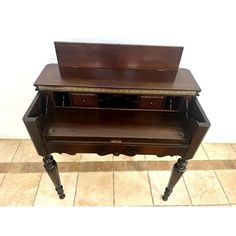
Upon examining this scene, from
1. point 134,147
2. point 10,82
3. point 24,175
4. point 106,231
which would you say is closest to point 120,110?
point 134,147

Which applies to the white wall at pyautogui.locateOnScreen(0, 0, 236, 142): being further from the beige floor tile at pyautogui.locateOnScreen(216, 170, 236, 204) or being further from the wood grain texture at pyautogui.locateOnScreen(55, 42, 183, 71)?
the beige floor tile at pyautogui.locateOnScreen(216, 170, 236, 204)

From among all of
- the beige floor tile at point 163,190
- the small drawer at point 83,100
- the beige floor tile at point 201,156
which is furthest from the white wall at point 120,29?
the beige floor tile at point 163,190

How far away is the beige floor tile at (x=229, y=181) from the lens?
1603 mm

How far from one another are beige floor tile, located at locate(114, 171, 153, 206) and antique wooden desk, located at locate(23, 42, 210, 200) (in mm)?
429

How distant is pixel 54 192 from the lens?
1.57 metres

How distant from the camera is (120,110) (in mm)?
1276

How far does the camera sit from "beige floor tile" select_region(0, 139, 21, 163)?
5.95 feet

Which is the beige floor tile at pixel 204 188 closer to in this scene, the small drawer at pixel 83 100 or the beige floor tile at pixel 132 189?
the beige floor tile at pixel 132 189

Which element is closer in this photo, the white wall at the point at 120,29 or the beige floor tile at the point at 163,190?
the white wall at the point at 120,29

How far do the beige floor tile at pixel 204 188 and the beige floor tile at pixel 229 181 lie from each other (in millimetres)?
44

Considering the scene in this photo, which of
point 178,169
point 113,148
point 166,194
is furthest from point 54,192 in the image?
point 178,169

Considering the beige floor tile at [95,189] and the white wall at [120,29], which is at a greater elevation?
the white wall at [120,29]

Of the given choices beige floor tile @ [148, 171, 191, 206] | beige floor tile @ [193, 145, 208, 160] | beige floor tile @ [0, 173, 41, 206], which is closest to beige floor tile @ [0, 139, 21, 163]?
beige floor tile @ [0, 173, 41, 206]

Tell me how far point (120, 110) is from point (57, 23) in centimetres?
68
